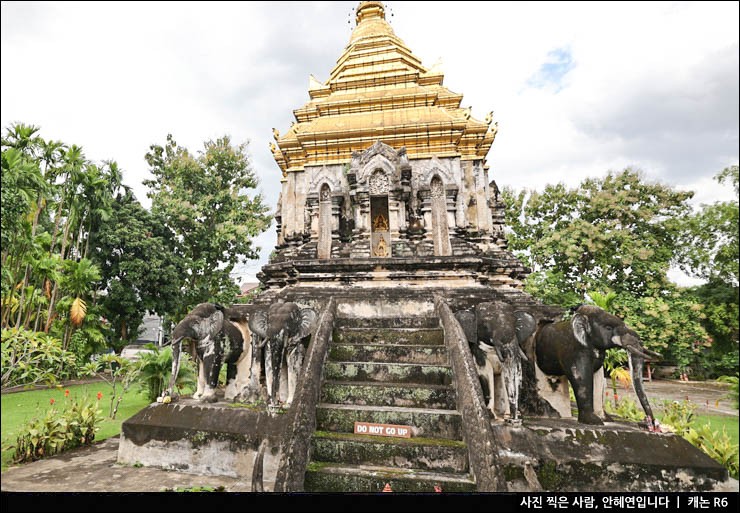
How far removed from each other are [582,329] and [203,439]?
5447mm

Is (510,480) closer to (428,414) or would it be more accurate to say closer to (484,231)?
(428,414)

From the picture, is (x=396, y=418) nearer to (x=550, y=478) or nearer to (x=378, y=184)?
(x=550, y=478)

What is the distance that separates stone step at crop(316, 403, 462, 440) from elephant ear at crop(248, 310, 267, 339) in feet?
4.92

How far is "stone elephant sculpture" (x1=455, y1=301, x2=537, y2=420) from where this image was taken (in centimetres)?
495

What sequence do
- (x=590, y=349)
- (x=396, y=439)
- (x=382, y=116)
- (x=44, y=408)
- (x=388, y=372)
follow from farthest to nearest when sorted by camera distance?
(x=382, y=116) → (x=44, y=408) → (x=388, y=372) → (x=590, y=349) → (x=396, y=439)

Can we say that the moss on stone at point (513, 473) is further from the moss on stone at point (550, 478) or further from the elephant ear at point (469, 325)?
the elephant ear at point (469, 325)

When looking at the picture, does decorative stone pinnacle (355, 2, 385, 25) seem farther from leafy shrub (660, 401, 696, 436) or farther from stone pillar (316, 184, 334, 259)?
leafy shrub (660, 401, 696, 436)

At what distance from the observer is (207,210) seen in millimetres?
21984

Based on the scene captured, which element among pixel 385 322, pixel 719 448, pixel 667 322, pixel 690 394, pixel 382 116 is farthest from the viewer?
pixel 667 322

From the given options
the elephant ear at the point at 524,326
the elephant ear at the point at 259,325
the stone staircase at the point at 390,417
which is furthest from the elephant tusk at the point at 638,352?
the elephant ear at the point at 259,325

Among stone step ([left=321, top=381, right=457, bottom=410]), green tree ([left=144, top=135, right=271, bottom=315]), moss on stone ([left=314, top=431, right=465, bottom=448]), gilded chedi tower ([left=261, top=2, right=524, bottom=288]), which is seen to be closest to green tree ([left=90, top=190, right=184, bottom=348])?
green tree ([left=144, top=135, right=271, bottom=315])

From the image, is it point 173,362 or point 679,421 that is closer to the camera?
point 173,362

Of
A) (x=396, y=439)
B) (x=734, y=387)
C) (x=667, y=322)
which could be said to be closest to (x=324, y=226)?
(x=396, y=439)

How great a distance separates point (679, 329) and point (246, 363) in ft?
62.2
